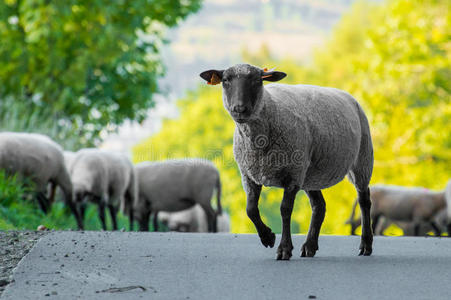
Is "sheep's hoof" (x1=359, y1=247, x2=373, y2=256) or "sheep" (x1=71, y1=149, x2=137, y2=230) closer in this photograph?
"sheep's hoof" (x1=359, y1=247, x2=373, y2=256)

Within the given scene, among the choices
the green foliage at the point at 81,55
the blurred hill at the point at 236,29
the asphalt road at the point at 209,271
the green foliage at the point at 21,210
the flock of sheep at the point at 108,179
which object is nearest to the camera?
the asphalt road at the point at 209,271

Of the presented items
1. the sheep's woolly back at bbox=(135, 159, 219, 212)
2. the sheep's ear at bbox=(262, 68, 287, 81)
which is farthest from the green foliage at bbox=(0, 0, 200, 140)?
the sheep's ear at bbox=(262, 68, 287, 81)

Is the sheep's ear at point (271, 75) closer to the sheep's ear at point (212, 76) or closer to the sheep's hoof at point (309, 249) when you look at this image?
the sheep's ear at point (212, 76)

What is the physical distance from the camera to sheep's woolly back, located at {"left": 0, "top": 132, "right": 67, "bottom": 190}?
11.6m

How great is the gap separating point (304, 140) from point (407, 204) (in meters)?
13.0

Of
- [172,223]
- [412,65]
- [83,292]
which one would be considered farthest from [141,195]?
[412,65]

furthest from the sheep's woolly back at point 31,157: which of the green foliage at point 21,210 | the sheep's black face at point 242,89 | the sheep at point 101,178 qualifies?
the sheep's black face at point 242,89

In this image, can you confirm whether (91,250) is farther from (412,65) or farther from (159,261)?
(412,65)

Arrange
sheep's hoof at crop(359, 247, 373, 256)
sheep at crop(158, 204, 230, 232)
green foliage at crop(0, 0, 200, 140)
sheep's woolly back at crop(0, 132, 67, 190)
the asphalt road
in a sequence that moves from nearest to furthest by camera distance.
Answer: the asphalt road → sheep's hoof at crop(359, 247, 373, 256) → sheep's woolly back at crop(0, 132, 67, 190) → sheep at crop(158, 204, 230, 232) → green foliage at crop(0, 0, 200, 140)

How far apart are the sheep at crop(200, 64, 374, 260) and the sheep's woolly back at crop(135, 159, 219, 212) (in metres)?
8.90

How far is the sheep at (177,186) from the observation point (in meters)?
16.5

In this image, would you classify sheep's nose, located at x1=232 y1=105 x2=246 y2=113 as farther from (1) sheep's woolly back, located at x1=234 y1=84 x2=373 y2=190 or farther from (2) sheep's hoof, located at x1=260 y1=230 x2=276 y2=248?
(2) sheep's hoof, located at x1=260 y1=230 x2=276 y2=248

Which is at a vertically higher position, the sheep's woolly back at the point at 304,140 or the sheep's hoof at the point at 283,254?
the sheep's woolly back at the point at 304,140

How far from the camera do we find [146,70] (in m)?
25.5
